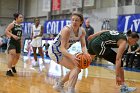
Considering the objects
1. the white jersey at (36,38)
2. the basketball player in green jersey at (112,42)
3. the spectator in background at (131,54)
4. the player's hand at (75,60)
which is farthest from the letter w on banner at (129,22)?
the player's hand at (75,60)

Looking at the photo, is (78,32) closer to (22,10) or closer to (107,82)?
(107,82)

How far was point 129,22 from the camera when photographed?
1267cm

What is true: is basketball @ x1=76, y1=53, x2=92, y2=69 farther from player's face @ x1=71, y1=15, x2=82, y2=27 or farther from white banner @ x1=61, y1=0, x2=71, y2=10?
white banner @ x1=61, y1=0, x2=71, y2=10

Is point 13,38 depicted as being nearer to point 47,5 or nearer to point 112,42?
point 112,42

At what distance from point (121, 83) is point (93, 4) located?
1240cm

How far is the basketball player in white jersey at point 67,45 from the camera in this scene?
14.5 ft

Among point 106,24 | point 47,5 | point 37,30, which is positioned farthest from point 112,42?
point 47,5

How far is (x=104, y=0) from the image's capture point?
17.0 m

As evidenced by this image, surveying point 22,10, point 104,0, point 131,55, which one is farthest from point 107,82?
point 22,10

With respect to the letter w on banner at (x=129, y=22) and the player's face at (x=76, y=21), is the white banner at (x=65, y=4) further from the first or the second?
the player's face at (x=76, y=21)

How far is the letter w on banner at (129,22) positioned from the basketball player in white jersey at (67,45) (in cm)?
797

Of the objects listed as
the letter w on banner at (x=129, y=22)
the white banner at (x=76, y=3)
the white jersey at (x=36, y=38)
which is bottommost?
the white jersey at (x=36, y=38)

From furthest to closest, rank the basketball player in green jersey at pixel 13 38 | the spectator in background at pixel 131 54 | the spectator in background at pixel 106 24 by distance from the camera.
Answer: the spectator in background at pixel 106 24
the spectator in background at pixel 131 54
the basketball player in green jersey at pixel 13 38

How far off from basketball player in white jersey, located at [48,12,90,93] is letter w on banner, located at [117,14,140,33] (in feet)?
26.1
